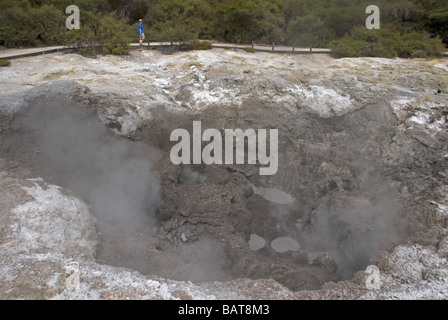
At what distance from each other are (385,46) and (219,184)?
12286 mm

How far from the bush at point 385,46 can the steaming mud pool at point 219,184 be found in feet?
7.35

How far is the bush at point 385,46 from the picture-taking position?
16.2m

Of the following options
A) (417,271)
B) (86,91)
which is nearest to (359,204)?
(417,271)

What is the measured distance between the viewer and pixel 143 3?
19656 millimetres

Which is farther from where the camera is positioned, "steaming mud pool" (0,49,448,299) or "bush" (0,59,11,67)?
"bush" (0,59,11,67)

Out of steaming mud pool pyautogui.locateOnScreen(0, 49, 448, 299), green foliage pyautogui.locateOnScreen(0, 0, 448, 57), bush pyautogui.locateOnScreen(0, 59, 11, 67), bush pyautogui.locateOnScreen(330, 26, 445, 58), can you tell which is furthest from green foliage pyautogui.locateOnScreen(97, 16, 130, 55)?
bush pyautogui.locateOnScreen(330, 26, 445, 58)

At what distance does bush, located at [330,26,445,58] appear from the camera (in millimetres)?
16156

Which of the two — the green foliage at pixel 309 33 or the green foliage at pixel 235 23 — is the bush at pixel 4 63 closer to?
the green foliage at pixel 235 23

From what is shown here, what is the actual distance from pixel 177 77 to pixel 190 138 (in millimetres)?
3222

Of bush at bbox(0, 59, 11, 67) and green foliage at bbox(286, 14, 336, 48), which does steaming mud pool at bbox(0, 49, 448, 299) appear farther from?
green foliage at bbox(286, 14, 336, 48)

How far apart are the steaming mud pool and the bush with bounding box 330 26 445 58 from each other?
→ 2.24 m

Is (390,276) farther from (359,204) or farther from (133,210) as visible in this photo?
(133,210)

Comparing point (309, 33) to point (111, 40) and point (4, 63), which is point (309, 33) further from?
point (4, 63)
